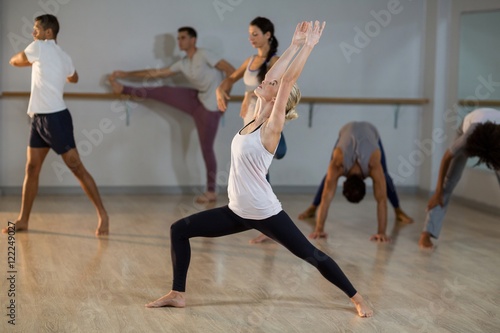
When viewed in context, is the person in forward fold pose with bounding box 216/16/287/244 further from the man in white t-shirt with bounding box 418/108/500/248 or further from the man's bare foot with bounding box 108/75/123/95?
the man's bare foot with bounding box 108/75/123/95

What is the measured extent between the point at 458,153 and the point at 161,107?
10.6ft

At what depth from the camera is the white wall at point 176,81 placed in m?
7.52

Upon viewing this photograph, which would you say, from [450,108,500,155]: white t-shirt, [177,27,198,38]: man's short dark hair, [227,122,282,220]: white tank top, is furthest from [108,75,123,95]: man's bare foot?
[227,122,282,220]: white tank top

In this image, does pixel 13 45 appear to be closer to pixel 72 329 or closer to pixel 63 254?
pixel 63 254

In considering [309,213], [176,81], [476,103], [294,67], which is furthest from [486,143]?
[176,81]

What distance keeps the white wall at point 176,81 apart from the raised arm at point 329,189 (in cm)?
221

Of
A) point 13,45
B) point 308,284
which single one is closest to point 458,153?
point 308,284

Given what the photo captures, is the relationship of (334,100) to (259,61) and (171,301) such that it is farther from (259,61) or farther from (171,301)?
(171,301)

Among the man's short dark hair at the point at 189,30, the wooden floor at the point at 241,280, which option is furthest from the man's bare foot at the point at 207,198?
the man's short dark hair at the point at 189,30

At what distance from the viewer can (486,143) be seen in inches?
197

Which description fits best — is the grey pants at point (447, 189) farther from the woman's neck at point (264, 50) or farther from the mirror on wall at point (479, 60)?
the mirror on wall at point (479, 60)

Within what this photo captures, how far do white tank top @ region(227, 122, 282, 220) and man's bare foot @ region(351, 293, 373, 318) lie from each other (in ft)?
1.92

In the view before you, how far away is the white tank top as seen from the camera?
365cm

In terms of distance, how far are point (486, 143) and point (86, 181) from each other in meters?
2.56
